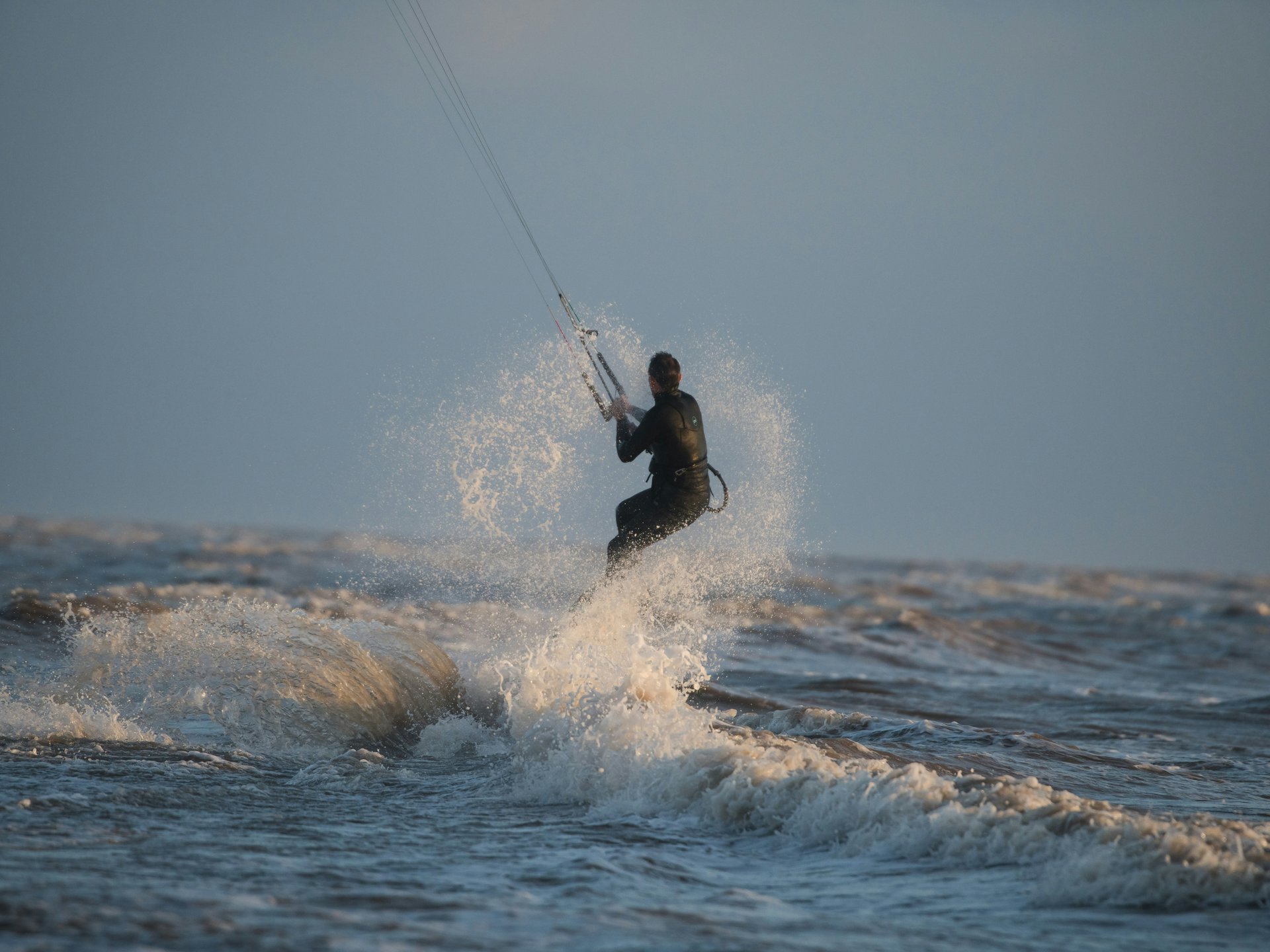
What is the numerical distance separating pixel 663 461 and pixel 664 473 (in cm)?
14

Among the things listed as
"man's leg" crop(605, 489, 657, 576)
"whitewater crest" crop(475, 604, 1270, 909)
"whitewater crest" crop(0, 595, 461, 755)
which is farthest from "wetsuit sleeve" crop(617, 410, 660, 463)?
"whitewater crest" crop(0, 595, 461, 755)

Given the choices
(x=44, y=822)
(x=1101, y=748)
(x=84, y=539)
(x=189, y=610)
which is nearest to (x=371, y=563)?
(x=84, y=539)

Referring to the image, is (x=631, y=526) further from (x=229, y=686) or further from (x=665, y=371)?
(x=229, y=686)

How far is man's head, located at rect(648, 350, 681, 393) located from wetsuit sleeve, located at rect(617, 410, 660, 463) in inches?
11.9

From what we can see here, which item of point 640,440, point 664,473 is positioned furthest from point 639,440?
point 664,473

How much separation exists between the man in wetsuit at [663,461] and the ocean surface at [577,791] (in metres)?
0.61

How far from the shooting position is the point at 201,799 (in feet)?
23.0

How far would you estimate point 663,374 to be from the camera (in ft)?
34.0

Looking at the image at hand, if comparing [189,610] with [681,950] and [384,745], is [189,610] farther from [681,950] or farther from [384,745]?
[681,950]

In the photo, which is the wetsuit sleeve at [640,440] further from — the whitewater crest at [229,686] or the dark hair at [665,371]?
the whitewater crest at [229,686]

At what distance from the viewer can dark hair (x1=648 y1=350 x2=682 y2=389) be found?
10359 millimetres

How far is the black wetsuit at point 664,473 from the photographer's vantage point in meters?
10.2

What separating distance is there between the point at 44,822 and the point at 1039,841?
5.54 meters

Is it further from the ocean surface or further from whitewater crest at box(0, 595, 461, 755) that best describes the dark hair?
whitewater crest at box(0, 595, 461, 755)
